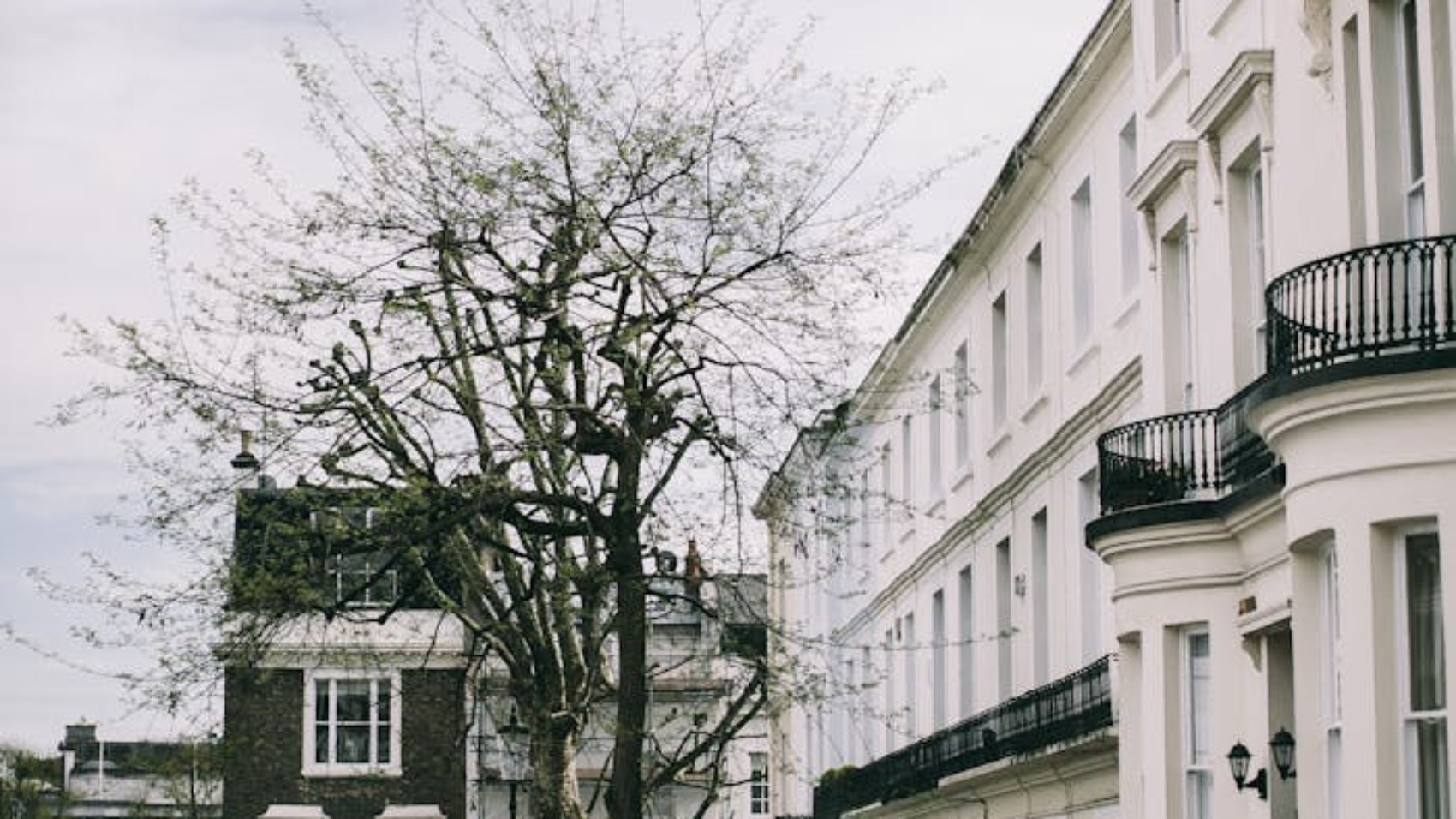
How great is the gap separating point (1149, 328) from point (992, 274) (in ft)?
Result: 36.2

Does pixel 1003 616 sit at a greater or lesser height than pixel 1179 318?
lesser

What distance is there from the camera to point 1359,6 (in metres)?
16.1

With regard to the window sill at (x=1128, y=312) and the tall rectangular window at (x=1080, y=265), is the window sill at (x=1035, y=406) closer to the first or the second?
the tall rectangular window at (x=1080, y=265)

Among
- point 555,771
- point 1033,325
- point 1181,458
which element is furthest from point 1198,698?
Result: point 1033,325

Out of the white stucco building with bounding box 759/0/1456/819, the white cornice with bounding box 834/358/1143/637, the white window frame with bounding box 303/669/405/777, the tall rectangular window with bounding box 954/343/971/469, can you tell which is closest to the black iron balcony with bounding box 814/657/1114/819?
the white stucco building with bounding box 759/0/1456/819

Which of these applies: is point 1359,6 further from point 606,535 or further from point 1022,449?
point 1022,449

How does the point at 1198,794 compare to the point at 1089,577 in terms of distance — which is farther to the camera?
the point at 1089,577

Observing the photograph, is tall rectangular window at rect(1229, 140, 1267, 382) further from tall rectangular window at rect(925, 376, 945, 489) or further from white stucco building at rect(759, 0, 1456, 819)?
tall rectangular window at rect(925, 376, 945, 489)

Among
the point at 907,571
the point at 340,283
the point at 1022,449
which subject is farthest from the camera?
the point at 907,571

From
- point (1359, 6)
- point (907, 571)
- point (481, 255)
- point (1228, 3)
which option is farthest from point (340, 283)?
point (907, 571)

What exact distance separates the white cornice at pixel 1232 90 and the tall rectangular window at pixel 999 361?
12641 millimetres

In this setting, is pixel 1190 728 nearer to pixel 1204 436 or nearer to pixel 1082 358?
pixel 1204 436

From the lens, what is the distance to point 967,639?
117ft

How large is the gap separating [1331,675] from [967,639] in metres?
19.5
